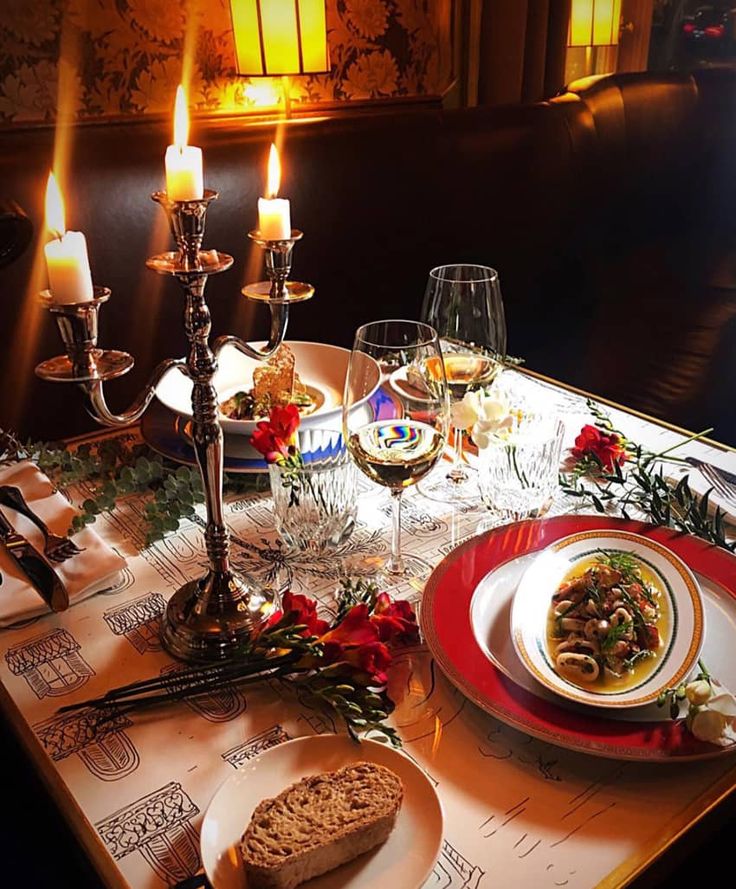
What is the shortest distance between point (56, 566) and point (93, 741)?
9.5 inches

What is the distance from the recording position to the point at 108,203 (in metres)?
1.69

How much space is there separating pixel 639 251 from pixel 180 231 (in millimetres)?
2399

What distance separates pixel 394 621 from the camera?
74 cm

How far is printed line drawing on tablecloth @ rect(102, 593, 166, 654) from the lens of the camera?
78 cm

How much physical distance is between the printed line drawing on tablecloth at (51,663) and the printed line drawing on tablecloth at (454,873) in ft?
1.16

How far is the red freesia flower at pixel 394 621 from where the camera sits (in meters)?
0.74

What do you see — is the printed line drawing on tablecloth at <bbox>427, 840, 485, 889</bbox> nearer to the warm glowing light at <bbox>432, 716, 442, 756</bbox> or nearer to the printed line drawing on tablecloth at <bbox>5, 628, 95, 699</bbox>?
the warm glowing light at <bbox>432, 716, 442, 756</bbox>

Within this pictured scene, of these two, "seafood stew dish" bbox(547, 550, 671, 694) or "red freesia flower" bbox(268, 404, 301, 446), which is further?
"red freesia flower" bbox(268, 404, 301, 446)

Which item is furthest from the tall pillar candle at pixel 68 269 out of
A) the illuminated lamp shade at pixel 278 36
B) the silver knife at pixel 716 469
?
the illuminated lamp shade at pixel 278 36

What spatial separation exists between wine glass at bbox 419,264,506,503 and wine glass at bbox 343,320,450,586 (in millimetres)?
181

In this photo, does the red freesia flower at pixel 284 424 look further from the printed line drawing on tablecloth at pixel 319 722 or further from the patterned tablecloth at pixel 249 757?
the printed line drawing on tablecloth at pixel 319 722

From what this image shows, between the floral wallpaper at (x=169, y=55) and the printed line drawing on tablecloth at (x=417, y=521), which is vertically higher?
the floral wallpaper at (x=169, y=55)

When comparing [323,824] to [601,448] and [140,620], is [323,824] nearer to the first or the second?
[140,620]

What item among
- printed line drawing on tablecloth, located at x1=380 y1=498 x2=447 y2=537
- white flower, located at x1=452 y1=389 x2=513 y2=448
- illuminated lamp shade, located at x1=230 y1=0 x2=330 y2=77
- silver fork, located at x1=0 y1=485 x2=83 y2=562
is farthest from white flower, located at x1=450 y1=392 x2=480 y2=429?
illuminated lamp shade, located at x1=230 y1=0 x2=330 y2=77
